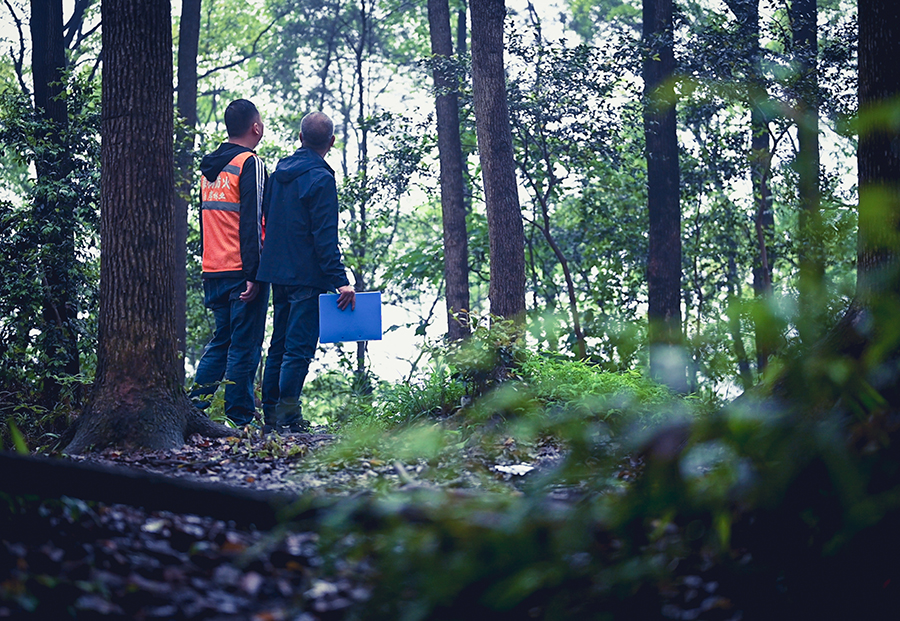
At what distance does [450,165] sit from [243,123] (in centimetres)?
812

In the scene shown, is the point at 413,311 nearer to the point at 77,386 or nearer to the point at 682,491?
the point at 77,386

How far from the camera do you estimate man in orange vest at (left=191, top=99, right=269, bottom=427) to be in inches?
243

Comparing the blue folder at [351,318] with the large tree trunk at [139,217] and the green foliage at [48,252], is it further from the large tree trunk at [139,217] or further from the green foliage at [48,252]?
the green foliage at [48,252]

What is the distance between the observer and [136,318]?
5.19 metres

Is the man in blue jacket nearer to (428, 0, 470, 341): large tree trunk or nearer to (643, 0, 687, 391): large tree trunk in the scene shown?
(428, 0, 470, 341): large tree trunk

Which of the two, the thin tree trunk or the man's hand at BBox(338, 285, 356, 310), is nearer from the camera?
the thin tree trunk

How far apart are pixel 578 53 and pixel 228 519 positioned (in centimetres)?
1208

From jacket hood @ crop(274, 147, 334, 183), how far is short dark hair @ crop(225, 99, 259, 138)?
0.42m

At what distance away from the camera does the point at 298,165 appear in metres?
6.36

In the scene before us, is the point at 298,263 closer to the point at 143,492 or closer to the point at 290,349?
the point at 290,349

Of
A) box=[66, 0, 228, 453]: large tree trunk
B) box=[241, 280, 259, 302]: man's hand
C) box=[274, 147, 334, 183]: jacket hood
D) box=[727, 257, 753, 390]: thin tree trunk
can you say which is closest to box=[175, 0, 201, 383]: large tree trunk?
box=[274, 147, 334, 183]: jacket hood

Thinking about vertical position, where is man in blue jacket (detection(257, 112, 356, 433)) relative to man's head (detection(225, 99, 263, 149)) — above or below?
below

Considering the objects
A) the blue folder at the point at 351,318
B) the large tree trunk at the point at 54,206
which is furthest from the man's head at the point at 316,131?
the large tree trunk at the point at 54,206

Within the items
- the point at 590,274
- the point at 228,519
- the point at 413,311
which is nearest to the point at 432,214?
the point at 413,311
